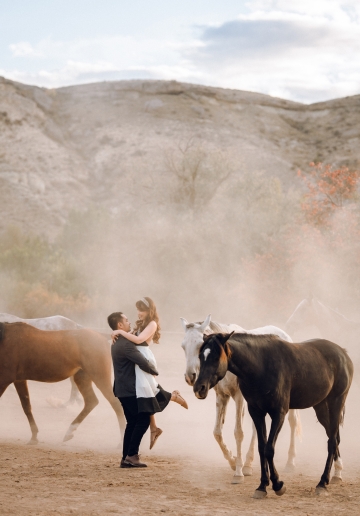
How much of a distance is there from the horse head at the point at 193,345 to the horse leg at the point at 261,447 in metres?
0.98

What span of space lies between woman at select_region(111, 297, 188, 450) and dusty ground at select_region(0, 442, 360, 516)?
2.28 ft

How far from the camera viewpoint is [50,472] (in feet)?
25.2

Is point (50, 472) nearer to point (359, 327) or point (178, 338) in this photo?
point (359, 327)

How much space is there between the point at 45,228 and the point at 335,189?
2882 centimetres

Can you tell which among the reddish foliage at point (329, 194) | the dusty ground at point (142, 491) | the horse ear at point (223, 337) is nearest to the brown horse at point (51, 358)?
the dusty ground at point (142, 491)

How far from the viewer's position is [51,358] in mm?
9891

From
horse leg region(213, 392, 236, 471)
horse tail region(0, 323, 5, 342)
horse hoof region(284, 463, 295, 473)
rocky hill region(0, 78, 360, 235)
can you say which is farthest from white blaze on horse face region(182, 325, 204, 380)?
rocky hill region(0, 78, 360, 235)

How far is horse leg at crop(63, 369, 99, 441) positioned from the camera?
10.2 metres

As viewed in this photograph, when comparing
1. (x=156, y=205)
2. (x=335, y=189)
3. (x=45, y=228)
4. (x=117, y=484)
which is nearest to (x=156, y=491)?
(x=117, y=484)

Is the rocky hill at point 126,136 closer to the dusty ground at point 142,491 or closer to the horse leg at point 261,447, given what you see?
the dusty ground at point 142,491

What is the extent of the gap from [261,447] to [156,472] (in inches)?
66.1

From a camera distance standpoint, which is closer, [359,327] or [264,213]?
[359,327]

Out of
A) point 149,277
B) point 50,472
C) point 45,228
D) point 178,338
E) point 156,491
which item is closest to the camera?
point 156,491

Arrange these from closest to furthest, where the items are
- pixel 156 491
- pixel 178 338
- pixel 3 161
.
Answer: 1. pixel 156 491
2. pixel 178 338
3. pixel 3 161
